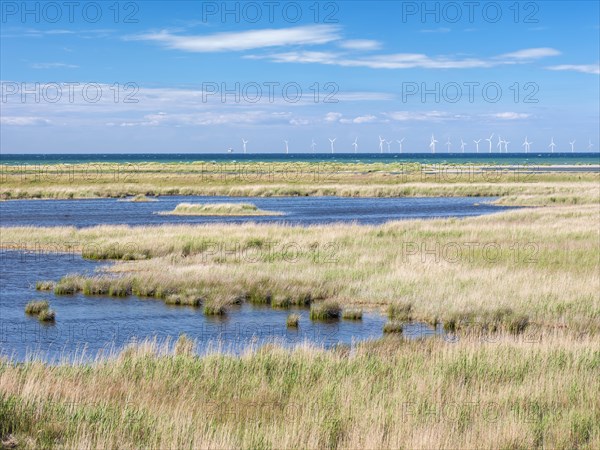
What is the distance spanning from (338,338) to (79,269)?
17.2m

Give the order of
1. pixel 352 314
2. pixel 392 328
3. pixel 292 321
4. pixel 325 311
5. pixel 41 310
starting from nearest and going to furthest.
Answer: pixel 392 328, pixel 292 321, pixel 352 314, pixel 325 311, pixel 41 310

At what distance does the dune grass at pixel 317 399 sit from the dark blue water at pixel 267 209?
39905 mm

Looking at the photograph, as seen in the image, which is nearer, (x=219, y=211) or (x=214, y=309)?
(x=214, y=309)

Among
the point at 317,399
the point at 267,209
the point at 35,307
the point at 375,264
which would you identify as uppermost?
the point at 317,399

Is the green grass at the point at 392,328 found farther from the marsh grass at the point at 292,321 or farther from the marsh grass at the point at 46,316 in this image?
the marsh grass at the point at 46,316

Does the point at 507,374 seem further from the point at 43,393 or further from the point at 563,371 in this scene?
the point at 43,393

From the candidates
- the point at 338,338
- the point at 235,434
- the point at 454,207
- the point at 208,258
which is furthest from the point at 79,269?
the point at 454,207

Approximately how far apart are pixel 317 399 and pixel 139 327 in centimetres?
1169

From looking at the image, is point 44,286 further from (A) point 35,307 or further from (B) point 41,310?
(B) point 41,310

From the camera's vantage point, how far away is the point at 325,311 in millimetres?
24281

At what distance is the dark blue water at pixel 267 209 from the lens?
59.7 meters

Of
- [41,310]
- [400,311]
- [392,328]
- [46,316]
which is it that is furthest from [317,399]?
[41,310]

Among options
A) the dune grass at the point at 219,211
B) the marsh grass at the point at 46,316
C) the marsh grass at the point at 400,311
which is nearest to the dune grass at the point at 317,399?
the marsh grass at the point at 400,311

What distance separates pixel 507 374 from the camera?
14352mm
